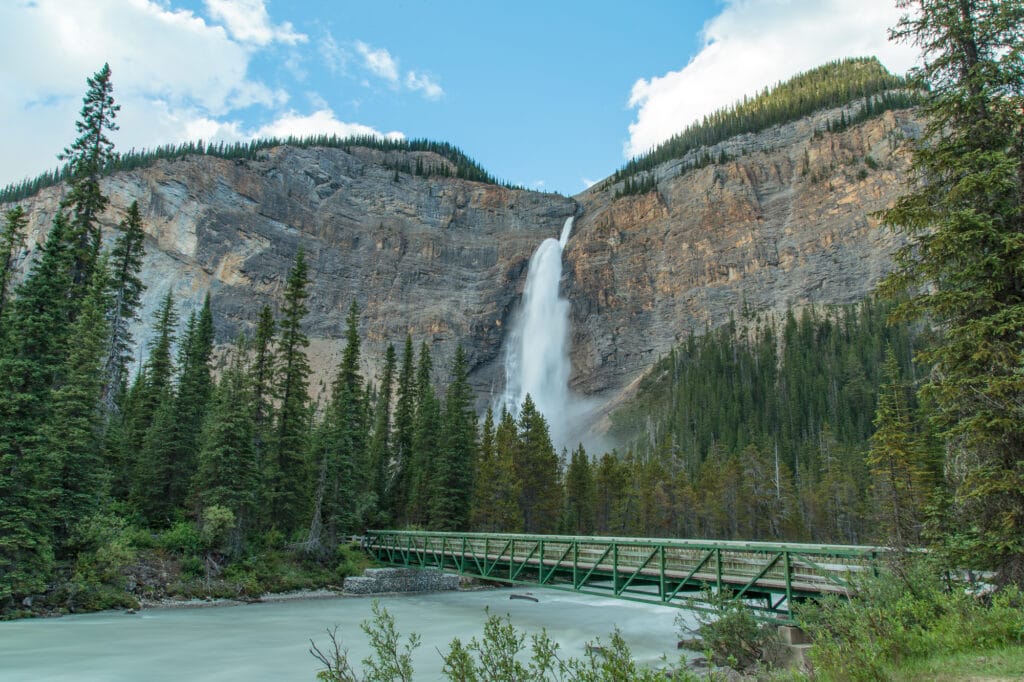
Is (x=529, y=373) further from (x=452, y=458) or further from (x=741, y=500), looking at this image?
(x=452, y=458)

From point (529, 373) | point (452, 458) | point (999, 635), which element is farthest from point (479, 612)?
point (529, 373)

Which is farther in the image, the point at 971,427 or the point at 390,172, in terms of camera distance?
the point at 390,172

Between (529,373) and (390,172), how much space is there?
174 ft

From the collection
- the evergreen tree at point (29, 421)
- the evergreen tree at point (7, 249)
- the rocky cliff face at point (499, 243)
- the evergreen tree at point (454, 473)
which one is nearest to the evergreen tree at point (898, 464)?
the evergreen tree at point (454, 473)

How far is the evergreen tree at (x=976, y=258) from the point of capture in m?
11.3

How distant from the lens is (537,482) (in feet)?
169

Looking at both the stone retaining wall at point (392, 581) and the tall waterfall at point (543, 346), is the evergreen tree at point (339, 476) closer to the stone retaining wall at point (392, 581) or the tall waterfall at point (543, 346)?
the stone retaining wall at point (392, 581)

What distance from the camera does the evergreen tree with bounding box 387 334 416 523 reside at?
165 ft

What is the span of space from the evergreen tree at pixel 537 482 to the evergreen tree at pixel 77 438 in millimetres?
29299

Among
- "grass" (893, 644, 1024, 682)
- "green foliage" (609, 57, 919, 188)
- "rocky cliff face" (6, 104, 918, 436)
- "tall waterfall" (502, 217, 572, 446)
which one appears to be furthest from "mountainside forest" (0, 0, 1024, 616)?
"green foliage" (609, 57, 919, 188)

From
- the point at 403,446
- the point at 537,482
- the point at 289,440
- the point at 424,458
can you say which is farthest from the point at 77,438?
the point at 537,482

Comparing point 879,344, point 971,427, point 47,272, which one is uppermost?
point 879,344

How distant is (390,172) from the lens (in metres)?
134

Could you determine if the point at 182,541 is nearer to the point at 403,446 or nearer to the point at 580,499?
the point at 403,446
